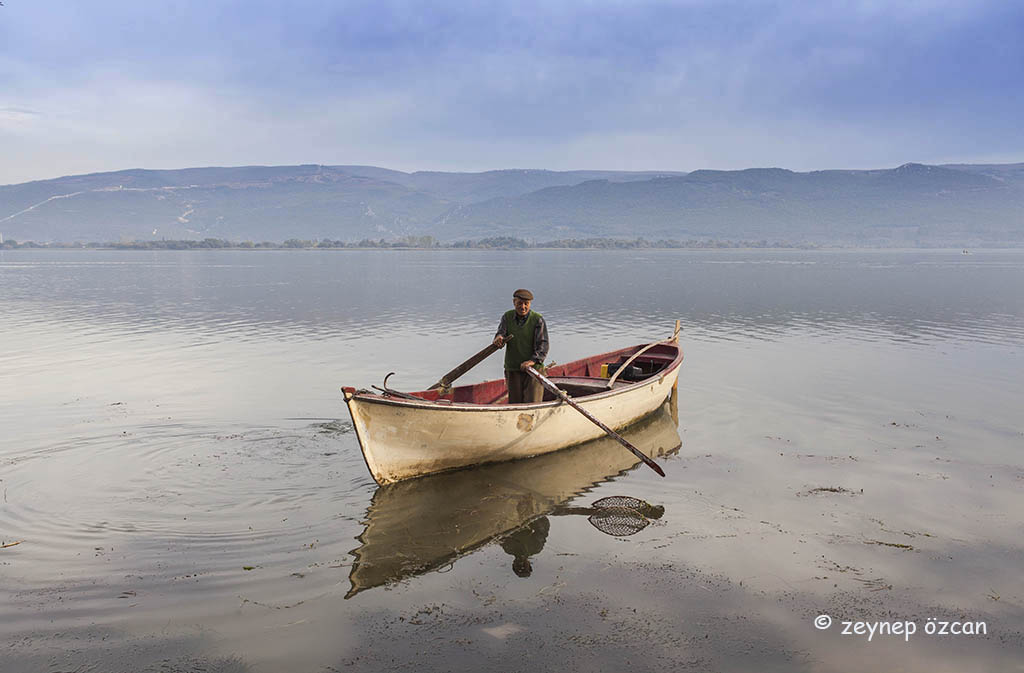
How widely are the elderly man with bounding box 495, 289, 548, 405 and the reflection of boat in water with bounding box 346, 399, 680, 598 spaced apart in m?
1.51

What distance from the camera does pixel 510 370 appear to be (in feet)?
44.1

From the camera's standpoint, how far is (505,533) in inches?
397

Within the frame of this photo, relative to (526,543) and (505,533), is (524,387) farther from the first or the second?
(526,543)

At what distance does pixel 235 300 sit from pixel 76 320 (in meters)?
14.7

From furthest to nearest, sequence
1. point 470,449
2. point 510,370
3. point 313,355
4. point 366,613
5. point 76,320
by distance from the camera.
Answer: point 76,320
point 313,355
point 510,370
point 470,449
point 366,613

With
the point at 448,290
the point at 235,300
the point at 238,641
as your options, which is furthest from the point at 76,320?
the point at 238,641

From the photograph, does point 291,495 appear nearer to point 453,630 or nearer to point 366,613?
point 366,613

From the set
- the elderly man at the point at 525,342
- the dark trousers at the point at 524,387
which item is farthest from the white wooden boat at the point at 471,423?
the elderly man at the point at 525,342

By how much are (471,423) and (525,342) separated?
83.2 inches
